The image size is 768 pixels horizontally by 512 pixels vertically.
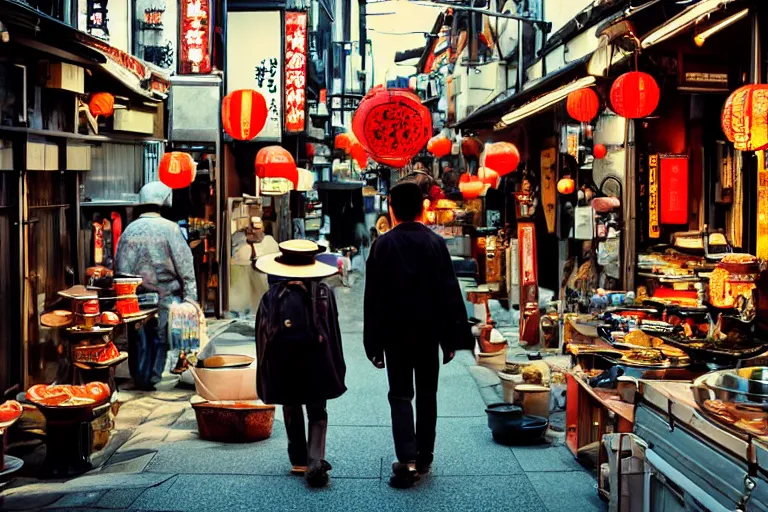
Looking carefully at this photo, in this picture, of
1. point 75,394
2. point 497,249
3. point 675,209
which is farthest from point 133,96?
point 497,249

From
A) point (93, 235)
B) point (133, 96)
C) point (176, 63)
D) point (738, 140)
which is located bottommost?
point (93, 235)

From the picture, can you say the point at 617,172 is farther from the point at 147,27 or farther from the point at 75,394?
the point at 147,27

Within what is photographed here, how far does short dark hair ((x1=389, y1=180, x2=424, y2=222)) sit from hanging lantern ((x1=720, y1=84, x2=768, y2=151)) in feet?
10.5

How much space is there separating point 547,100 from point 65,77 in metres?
7.76

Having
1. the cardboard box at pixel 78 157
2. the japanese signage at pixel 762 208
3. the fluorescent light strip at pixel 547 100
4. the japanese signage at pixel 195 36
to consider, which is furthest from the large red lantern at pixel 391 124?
the japanese signage at pixel 762 208

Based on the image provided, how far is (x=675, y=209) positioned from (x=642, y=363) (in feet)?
20.7

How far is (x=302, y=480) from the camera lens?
26.2 ft

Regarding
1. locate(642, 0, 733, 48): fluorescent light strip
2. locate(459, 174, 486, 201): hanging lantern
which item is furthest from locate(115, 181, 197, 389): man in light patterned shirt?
locate(459, 174, 486, 201): hanging lantern

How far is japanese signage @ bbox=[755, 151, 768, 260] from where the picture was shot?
10.2 meters

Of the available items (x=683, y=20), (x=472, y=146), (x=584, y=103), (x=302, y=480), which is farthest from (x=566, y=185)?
(x=472, y=146)

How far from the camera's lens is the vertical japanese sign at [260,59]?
23.9 meters

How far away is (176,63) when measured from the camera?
71.8 ft

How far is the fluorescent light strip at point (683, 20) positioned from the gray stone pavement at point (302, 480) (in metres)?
4.61

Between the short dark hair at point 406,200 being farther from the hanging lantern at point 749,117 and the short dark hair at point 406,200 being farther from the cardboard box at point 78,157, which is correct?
the cardboard box at point 78,157
